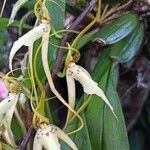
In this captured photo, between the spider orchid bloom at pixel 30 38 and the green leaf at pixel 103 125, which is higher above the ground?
the spider orchid bloom at pixel 30 38

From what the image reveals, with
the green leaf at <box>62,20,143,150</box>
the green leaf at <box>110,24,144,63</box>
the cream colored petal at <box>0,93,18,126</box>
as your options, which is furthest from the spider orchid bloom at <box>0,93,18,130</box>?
the green leaf at <box>110,24,144,63</box>

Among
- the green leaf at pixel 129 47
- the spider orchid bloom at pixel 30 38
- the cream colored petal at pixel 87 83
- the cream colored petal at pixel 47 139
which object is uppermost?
the spider orchid bloom at pixel 30 38

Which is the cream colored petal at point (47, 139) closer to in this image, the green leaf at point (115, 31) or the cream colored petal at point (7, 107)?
the cream colored petal at point (7, 107)

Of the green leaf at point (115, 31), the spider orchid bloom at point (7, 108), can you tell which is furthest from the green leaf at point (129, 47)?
the spider orchid bloom at point (7, 108)

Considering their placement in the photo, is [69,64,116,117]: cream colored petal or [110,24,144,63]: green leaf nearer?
[69,64,116,117]: cream colored petal

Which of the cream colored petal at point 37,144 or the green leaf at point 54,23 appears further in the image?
the green leaf at point 54,23

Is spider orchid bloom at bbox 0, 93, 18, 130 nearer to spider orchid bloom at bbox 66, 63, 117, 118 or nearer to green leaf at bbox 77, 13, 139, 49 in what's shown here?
spider orchid bloom at bbox 66, 63, 117, 118

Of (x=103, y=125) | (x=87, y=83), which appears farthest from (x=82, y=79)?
(x=103, y=125)

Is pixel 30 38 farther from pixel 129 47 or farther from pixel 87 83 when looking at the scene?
pixel 129 47

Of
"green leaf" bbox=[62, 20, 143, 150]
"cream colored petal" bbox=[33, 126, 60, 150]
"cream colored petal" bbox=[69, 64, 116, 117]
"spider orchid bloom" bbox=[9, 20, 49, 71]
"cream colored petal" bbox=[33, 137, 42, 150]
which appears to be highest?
"spider orchid bloom" bbox=[9, 20, 49, 71]
